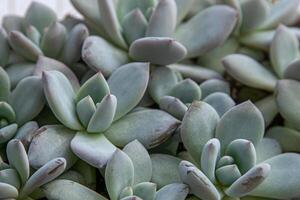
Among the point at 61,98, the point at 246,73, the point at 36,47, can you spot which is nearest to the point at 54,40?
the point at 36,47

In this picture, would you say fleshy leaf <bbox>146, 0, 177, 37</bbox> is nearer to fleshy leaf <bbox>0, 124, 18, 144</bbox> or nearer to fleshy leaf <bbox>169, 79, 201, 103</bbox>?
fleshy leaf <bbox>169, 79, 201, 103</bbox>

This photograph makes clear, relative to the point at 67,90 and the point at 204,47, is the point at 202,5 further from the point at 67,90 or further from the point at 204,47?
the point at 67,90

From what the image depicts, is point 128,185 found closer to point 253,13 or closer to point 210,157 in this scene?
point 210,157

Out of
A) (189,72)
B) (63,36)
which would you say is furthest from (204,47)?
(63,36)

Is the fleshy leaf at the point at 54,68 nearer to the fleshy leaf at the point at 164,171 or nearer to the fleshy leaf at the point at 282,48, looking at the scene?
the fleshy leaf at the point at 164,171

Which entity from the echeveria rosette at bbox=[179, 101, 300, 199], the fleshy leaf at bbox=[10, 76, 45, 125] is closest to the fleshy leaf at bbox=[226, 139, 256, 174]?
the echeveria rosette at bbox=[179, 101, 300, 199]

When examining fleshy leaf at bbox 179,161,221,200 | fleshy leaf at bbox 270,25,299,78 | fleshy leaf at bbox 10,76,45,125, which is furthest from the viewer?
fleshy leaf at bbox 270,25,299,78
